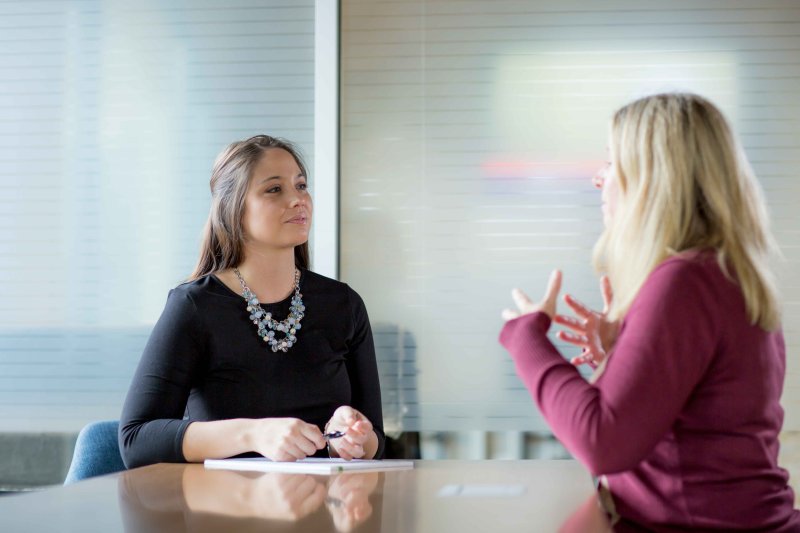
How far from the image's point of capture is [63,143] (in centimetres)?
348

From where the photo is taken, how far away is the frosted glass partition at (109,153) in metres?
3.40

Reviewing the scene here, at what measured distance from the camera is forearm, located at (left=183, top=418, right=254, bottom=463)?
1933 millimetres

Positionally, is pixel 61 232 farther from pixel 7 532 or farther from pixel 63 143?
pixel 7 532

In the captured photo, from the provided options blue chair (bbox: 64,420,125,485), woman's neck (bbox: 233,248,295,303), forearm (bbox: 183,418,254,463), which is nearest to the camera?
forearm (bbox: 183,418,254,463)

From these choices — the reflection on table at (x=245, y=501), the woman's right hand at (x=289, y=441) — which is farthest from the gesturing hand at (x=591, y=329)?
the woman's right hand at (x=289, y=441)

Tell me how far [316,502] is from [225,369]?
877 millimetres

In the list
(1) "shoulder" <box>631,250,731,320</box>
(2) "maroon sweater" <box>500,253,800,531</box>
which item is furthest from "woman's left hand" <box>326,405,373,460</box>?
(1) "shoulder" <box>631,250,731,320</box>

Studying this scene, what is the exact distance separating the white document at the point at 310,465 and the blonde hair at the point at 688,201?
0.65m

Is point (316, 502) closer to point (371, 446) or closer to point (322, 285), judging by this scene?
point (371, 446)

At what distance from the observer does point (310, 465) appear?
1779mm

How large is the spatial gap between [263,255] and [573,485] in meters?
1.11

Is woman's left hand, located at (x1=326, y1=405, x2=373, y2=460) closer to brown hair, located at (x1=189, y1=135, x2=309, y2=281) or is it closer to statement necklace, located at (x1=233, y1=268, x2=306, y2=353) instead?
statement necklace, located at (x1=233, y1=268, x2=306, y2=353)

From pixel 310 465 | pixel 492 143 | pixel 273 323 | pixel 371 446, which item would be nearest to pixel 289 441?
pixel 310 465

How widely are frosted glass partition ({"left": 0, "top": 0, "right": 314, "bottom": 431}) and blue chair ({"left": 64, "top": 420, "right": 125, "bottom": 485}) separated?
112cm
